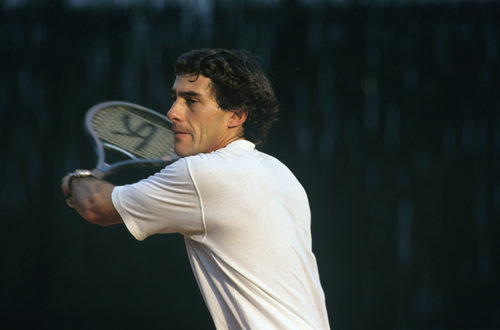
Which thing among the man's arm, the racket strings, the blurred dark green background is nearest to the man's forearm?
the man's arm

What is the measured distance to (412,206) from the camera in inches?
161

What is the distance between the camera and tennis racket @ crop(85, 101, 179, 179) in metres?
2.07

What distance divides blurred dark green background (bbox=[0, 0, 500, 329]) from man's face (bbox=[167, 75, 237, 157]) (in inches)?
92.9

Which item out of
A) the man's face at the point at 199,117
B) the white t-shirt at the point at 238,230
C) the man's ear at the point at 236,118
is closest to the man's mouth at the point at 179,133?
the man's face at the point at 199,117

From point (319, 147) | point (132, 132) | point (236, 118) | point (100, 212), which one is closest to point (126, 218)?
point (100, 212)

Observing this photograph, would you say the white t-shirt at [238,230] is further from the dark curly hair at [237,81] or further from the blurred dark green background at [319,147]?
the blurred dark green background at [319,147]

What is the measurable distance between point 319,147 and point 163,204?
2.70m

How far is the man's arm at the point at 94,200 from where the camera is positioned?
1.54 meters

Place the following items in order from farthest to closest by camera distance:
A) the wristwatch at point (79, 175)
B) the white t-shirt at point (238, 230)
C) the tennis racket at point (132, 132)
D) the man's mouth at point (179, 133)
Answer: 1. the tennis racket at point (132, 132)
2. the man's mouth at point (179, 133)
3. the wristwatch at point (79, 175)
4. the white t-shirt at point (238, 230)

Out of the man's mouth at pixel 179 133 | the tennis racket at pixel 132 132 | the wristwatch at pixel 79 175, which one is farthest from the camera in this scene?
the tennis racket at pixel 132 132

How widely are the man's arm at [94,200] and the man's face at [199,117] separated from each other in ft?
0.90

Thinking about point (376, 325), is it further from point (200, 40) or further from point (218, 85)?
point (218, 85)

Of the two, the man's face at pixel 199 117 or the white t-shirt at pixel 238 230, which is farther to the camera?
the man's face at pixel 199 117

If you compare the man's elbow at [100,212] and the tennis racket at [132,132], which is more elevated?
the tennis racket at [132,132]
